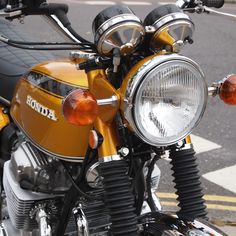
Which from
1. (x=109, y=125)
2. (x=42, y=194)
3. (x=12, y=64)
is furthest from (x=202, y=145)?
(x=109, y=125)

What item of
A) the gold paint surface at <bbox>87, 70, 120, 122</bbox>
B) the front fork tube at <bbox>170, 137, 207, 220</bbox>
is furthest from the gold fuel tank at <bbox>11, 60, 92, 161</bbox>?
the front fork tube at <bbox>170, 137, 207, 220</bbox>

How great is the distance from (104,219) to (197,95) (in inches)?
28.6

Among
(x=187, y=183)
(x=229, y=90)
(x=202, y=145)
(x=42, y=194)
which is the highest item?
(x=229, y=90)

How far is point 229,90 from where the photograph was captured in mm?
2014

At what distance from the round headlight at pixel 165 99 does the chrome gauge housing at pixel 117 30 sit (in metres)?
0.09

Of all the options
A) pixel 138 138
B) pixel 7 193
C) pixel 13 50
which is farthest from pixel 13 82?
pixel 138 138

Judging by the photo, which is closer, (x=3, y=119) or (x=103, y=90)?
(x=103, y=90)

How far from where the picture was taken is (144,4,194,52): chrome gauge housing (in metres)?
1.81

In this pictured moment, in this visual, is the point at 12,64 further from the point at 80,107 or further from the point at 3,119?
the point at 80,107

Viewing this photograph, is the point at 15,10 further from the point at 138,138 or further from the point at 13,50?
the point at 13,50

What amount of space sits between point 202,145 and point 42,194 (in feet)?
8.90

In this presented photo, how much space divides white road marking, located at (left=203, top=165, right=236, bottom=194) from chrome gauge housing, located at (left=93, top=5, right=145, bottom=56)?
101 inches

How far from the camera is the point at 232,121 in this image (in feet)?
17.9

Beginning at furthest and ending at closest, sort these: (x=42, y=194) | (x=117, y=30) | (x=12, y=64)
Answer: (x=12, y=64)
(x=42, y=194)
(x=117, y=30)
